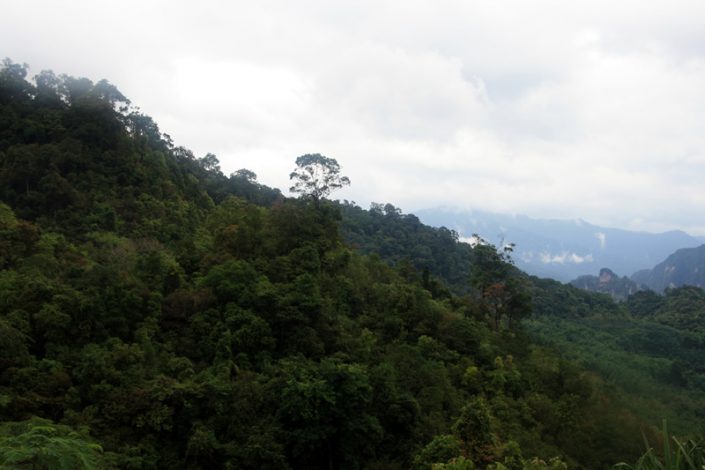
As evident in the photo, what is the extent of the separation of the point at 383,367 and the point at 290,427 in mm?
2990

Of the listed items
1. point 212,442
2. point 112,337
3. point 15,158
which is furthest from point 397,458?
point 15,158

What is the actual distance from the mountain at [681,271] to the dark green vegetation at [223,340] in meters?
95.9

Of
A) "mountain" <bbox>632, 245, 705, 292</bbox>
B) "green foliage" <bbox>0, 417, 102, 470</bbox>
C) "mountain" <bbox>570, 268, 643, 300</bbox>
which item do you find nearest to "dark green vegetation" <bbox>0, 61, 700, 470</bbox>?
"green foliage" <bbox>0, 417, 102, 470</bbox>

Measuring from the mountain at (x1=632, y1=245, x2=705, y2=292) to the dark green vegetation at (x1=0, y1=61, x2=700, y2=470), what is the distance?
9592 centimetres

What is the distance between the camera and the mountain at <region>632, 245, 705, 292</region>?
104312 millimetres

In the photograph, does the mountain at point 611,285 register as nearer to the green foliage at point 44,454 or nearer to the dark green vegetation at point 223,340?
the dark green vegetation at point 223,340

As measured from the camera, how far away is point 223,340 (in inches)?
549

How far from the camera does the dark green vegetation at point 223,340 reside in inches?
436

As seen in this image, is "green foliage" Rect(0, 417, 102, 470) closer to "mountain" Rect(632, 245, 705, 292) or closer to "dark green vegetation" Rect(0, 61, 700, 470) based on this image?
"dark green vegetation" Rect(0, 61, 700, 470)

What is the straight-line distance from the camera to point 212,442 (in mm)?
10820

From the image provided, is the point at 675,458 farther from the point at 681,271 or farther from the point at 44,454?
the point at 681,271

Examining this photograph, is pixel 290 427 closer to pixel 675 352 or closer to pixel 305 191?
pixel 305 191

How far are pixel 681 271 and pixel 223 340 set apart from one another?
4555 inches

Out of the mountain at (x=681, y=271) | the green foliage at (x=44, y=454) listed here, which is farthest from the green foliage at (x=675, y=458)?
the mountain at (x=681, y=271)
